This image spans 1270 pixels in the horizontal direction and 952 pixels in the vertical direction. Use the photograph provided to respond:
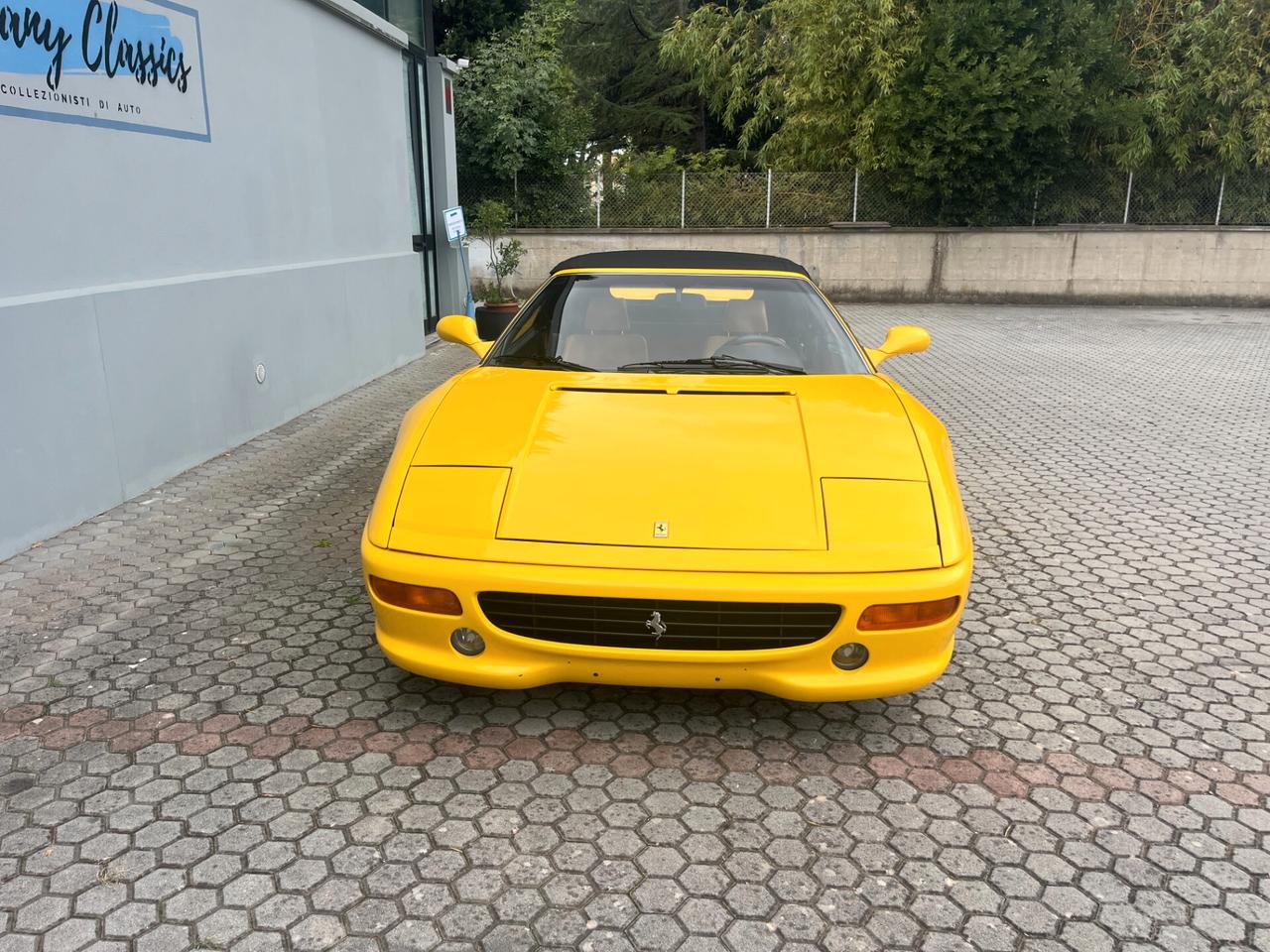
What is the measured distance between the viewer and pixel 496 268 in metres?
15.3

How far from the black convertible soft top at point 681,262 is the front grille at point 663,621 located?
2156 mm

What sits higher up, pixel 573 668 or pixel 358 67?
pixel 358 67

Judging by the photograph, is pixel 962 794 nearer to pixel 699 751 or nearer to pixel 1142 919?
pixel 1142 919

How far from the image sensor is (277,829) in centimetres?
253

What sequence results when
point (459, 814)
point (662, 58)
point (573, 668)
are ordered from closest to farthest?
point (459, 814), point (573, 668), point (662, 58)

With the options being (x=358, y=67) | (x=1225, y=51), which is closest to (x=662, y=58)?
(x=1225, y=51)

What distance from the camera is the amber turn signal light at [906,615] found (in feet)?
8.82

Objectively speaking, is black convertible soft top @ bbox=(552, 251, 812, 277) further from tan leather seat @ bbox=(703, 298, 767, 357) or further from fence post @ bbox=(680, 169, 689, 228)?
fence post @ bbox=(680, 169, 689, 228)

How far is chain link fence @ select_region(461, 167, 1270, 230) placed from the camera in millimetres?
17922

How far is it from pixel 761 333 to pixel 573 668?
1.92 meters

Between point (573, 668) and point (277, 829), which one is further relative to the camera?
point (573, 668)

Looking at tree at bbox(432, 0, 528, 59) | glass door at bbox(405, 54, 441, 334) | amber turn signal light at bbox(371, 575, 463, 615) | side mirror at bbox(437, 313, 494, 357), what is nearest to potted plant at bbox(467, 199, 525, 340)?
glass door at bbox(405, 54, 441, 334)

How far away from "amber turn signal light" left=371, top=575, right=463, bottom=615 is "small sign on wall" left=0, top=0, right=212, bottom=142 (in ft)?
11.6

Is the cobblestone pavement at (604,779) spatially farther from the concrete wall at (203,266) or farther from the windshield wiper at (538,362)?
the windshield wiper at (538,362)
